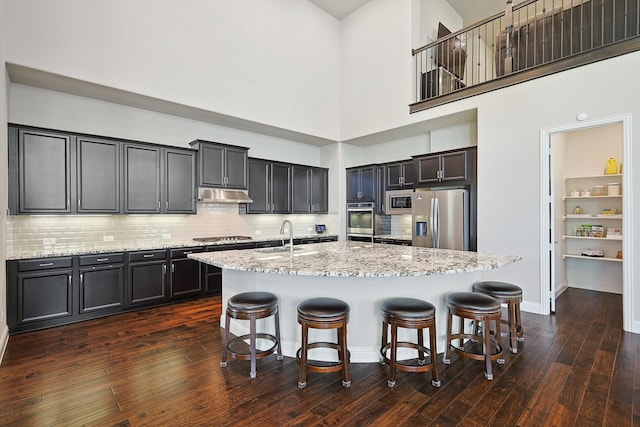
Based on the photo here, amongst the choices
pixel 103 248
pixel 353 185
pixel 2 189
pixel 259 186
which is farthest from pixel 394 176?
pixel 2 189

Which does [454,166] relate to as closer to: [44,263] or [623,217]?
[623,217]

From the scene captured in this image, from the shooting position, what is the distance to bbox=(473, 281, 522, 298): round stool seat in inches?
119

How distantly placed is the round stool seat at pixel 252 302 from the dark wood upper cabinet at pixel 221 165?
9.85 feet

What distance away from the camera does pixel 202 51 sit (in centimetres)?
499

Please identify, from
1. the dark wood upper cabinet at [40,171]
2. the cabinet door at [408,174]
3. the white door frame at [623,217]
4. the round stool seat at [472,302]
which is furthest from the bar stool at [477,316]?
the dark wood upper cabinet at [40,171]

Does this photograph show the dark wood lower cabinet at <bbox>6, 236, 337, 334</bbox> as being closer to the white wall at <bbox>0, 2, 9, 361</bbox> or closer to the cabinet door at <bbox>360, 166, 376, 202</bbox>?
the white wall at <bbox>0, 2, 9, 361</bbox>

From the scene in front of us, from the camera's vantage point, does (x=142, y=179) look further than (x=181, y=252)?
No

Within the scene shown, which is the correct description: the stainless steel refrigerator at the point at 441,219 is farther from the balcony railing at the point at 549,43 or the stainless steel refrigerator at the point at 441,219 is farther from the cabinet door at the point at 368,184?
the balcony railing at the point at 549,43

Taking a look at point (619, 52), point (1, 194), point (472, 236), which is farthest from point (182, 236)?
point (619, 52)

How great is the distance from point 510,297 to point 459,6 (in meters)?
6.79

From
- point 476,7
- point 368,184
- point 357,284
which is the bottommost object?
point 357,284

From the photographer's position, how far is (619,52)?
3.59 meters

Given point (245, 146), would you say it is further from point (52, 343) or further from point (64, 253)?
point (52, 343)

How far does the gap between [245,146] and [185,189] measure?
1.64m
